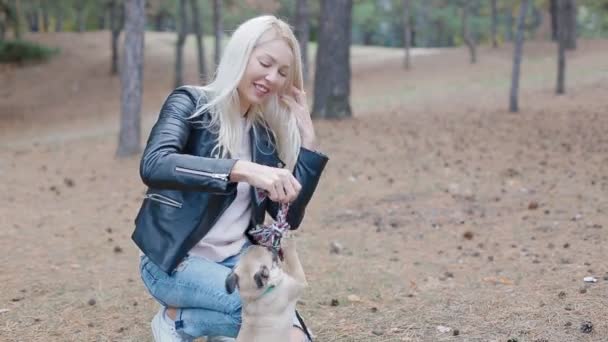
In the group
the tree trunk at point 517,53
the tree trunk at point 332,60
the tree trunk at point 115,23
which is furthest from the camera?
the tree trunk at point 115,23

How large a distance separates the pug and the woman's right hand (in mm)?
245

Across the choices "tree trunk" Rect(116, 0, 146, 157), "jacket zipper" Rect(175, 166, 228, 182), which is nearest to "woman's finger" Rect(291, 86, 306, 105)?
"jacket zipper" Rect(175, 166, 228, 182)

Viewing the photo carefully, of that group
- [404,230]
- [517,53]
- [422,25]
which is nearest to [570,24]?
[517,53]

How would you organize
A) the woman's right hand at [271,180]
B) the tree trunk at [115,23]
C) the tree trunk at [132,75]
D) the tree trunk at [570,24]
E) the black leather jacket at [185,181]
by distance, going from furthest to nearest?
the tree trunk at [115,23] → the tree trunk at [570,24] → the tree trunk at [132,75] → the black leather jacket at [185,181] → the woman's right hand at [271,180]

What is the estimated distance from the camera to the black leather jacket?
260cm

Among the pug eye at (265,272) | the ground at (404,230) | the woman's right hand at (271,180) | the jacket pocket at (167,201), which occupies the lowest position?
the ground at (404,230)

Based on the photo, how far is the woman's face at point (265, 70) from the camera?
112 inches

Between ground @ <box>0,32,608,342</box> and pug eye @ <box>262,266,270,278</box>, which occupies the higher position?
pug eye @ <box>262,266,270,278</box>

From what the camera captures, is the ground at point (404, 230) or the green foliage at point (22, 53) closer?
the ground at point (404, 230)

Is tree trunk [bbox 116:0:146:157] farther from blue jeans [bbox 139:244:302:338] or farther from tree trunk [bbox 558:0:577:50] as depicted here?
tree trunk [bbox 558:0:577:50]

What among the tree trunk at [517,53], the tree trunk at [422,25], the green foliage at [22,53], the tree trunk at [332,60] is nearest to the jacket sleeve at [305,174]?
the tree trunk at [332,60]

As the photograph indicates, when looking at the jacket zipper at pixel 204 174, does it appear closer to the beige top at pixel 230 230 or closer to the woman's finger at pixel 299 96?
the beige top at pixel 230 230

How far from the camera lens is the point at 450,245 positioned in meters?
6.01

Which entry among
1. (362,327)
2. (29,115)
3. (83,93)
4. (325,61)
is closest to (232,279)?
(362,327)
